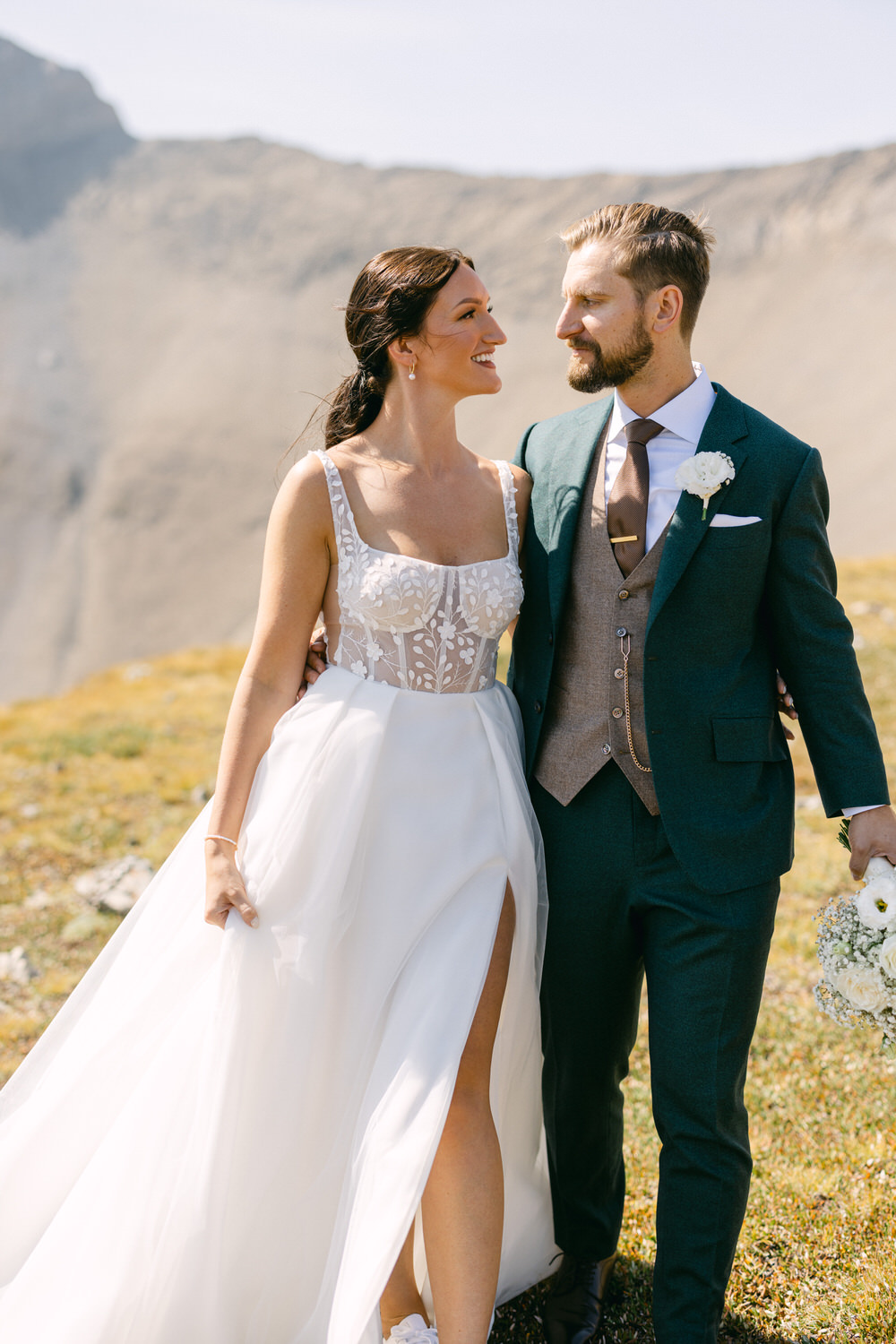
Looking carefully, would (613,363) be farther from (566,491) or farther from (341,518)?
(341,518)

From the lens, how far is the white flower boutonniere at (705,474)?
8.37 ft

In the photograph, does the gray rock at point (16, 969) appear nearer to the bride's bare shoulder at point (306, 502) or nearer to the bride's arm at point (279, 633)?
the bride's arm at point (279, 633)

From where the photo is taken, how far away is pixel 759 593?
2.65 meters

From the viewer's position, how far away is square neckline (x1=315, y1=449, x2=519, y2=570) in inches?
110

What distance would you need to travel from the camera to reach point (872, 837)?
262 centimetres

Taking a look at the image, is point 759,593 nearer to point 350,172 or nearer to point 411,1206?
point 411,1206

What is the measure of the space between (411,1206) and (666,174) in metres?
72.4

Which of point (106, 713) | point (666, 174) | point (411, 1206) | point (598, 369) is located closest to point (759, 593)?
point (598, 369)

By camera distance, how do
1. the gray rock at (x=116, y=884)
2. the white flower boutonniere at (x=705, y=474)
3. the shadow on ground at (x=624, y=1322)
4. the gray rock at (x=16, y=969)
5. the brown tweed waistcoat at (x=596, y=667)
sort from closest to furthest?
1. the white flower boutonniere at (x=705, y=474)
2. the brown tweed waistcoat at (x=596, y=667)
3. the shadow on ground at (x=624, y=1322)
4. the gray rock at (x=16, y=969)
5. the gray rock at (x=116, y=884)

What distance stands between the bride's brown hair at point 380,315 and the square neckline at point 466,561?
16cm

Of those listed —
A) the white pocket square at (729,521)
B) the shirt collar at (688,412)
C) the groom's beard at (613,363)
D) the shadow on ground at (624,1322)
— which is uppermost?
the groom's beard at (613,363)

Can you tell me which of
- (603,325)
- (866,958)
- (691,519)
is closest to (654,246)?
(603,325)

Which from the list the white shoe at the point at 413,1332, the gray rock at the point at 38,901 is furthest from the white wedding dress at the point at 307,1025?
the gray rock at the point at 38,901

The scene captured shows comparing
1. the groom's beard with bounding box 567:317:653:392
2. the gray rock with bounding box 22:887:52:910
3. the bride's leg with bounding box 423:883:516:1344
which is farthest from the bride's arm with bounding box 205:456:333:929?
the gray rock with bounding box 22:887:52:910
